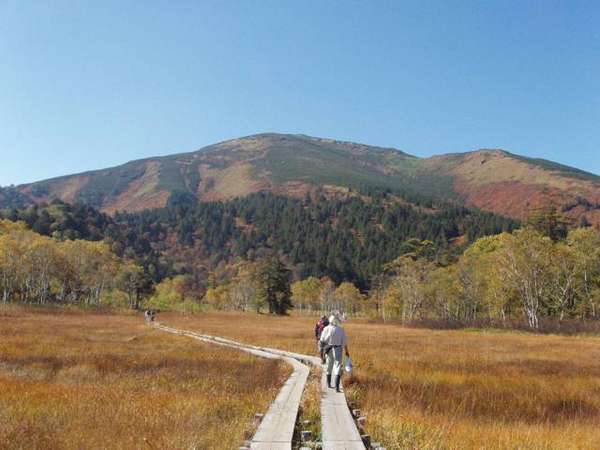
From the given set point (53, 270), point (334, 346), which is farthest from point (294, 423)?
point (53, 270)

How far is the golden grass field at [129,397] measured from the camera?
352 inches

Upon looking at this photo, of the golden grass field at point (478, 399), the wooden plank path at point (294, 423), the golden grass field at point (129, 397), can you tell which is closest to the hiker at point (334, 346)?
the wooden plank path at point (294, 423)

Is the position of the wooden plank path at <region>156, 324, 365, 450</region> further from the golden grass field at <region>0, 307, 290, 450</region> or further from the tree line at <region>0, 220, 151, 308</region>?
the tree line at <region>0, 220, 151, 308</region>

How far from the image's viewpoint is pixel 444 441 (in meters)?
9.77

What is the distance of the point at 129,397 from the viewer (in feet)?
Answer: 41.8

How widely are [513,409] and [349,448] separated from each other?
30.5 ft

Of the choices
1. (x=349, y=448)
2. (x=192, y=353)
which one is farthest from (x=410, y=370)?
(x=349, y=448)

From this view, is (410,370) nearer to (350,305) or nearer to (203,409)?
(203,409)

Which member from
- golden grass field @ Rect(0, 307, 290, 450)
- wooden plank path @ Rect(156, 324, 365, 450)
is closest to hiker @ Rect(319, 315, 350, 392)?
wooden plank path @ Rect(156, 324, 365, 450)

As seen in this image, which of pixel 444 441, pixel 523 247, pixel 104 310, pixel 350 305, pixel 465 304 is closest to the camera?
pixel 444 441

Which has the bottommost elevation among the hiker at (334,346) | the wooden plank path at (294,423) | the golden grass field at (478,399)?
the golden grass field at (478,399)

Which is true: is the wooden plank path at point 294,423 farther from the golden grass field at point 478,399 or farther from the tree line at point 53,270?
the tree line at point 53,270

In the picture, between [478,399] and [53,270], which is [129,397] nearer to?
[478,399]

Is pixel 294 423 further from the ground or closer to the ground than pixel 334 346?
closer to the ground
